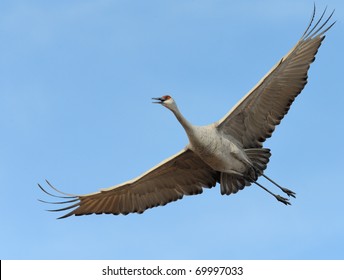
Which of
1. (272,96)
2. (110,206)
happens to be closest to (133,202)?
(110,206)

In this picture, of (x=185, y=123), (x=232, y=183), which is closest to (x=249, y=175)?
(x=232, y=183)

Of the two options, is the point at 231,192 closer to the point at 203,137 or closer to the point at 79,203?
the point at 203,137

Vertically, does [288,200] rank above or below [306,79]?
below

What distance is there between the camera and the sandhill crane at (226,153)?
20047mm

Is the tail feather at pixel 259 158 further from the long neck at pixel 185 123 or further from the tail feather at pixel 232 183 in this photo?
the long neck at pixel 185 123

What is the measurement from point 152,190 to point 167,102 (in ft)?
Answer: 7.46

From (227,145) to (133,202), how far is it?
2.49m

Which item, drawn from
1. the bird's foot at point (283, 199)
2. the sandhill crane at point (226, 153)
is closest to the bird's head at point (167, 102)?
the sandhill crane at point (226, 153)

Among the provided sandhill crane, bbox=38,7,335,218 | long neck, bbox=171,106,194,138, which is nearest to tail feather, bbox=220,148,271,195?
sandhill crane, bbox=38,7,335,218

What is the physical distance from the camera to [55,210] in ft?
68.3

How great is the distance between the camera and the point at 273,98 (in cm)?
2050

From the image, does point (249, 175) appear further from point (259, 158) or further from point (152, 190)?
point (152, 190)

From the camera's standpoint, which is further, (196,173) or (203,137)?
(196,173)

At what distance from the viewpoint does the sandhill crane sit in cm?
2005
